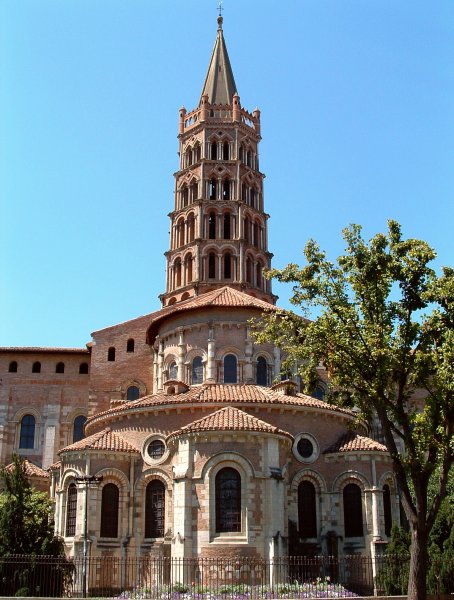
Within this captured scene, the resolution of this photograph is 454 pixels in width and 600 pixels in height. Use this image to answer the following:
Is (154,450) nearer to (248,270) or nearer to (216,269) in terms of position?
(216,269)

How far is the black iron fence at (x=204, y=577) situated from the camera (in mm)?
25062

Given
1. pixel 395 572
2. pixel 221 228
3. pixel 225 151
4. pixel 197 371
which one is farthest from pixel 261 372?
Answer: pixel 225 151

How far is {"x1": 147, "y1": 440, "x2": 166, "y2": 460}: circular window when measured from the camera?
33.8m

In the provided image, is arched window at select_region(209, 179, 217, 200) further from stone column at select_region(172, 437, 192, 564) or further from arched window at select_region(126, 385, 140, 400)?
stone column at select_region(172, 437, 192, 564)

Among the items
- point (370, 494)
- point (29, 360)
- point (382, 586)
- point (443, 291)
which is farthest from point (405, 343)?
point (29, 360)

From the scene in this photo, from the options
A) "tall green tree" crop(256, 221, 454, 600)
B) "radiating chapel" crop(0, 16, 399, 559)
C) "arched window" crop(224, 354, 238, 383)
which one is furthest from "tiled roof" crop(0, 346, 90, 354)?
"tall green tree" crop(256, 221, 454, 600)

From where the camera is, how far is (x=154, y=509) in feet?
109

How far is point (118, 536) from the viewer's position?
32.6 m

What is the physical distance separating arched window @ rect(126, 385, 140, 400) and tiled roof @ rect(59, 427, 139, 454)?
10.5 metres

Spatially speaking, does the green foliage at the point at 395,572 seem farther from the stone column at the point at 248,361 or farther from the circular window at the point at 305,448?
the stone column at the point at 248,361

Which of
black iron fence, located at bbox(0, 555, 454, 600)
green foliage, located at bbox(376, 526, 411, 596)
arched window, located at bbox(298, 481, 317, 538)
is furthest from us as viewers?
arched window, located at bbox(298, 481, 317, 538)

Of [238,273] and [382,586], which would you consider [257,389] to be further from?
[238,273]

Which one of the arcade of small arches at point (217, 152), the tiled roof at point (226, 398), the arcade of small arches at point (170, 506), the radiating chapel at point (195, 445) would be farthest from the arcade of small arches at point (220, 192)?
the arcade of small arches at point (170, 506)

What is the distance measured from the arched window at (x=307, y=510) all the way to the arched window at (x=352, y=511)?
1.41m
